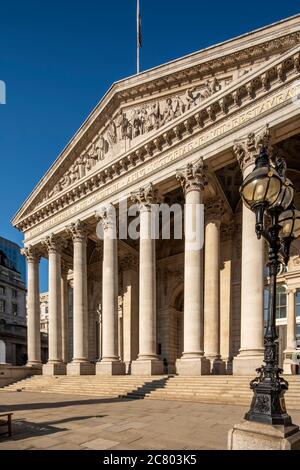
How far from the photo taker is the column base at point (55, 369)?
103 feet

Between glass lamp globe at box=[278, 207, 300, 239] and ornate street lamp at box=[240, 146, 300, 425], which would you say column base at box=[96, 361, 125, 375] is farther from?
glass lamp globe at box=[278, 207, 300, 239]

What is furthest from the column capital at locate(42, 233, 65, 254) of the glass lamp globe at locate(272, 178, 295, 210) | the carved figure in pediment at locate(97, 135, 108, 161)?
the glass lamp globe at locate(272, 178, 295, 210)

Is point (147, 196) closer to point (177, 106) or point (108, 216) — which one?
point (108, 216)

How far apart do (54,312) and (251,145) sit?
23413 mm

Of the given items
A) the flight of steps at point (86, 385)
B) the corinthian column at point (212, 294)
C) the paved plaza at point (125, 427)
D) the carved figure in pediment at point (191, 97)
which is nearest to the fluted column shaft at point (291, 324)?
the corinthian column at point (212, 294)

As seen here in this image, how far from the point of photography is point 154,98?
2573cm

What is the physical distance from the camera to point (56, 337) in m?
32.6

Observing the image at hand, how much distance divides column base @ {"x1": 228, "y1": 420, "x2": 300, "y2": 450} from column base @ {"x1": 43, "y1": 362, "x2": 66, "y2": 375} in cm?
2844

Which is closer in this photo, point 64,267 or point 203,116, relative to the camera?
point 203,116

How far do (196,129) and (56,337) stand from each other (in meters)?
22.6

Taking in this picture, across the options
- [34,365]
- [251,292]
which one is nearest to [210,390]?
[251,292]

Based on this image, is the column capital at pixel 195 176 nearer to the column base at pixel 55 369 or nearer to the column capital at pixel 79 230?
the column capital at pixel 79 230
